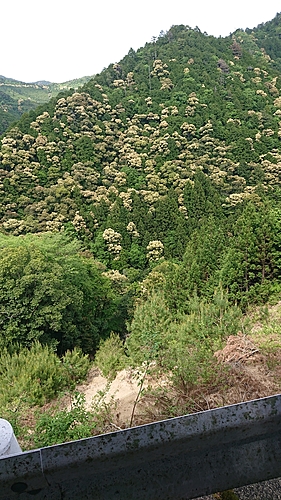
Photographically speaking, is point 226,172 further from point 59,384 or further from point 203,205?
point 59,384

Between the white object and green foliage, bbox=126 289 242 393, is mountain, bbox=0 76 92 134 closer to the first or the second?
green foliage, bbox=126 289 242 393

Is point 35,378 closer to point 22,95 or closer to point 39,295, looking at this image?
point 39,295

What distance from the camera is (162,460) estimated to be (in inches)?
42.7

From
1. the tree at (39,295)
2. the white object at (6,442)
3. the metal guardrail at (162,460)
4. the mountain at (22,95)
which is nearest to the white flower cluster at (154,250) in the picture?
the tree at (39,295)

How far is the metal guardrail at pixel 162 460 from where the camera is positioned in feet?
3.26

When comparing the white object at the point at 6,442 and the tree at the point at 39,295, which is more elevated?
the white object at the point at 6,442

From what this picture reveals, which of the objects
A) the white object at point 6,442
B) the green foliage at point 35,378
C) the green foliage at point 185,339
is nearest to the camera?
the white object at point 6,442

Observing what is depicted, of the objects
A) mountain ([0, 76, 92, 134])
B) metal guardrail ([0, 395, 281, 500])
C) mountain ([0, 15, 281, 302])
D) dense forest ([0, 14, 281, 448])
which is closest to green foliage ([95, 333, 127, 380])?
dense forest ([0, 14, 281, 448])

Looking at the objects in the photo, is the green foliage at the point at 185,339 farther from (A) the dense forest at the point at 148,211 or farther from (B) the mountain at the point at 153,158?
(B) the mountain at the point at 153,158

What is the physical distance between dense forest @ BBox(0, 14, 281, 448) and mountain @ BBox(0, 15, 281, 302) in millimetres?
146

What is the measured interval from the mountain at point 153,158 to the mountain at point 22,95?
15400 mm

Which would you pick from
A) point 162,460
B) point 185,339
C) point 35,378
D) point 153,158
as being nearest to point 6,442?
point 162,460

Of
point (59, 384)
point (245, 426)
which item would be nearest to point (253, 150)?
point (59, 384)

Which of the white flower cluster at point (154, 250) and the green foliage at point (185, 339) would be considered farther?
the white flower cluster at point (154, 250)
